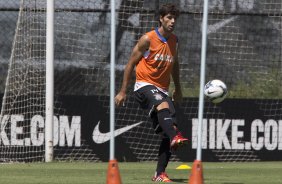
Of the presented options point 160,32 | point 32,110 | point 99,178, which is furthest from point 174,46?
point 32,110

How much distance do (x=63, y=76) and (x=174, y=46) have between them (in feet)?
20.5

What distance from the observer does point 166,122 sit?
969cm

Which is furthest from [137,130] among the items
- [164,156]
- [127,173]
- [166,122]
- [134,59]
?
[166,122]

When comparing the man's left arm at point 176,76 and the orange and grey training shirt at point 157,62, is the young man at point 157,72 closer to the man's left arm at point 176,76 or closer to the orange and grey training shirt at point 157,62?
the orange and grey training shirt at point 157,62

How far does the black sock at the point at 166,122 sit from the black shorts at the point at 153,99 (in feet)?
0.28

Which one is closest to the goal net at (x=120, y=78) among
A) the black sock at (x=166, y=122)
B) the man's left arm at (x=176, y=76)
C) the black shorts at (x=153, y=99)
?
the man's left arm at (x=176, y=76)

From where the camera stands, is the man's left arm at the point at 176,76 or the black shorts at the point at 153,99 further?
the man's left arm at the point at 176,76

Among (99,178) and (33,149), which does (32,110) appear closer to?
(33,149)

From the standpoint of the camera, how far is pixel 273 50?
17094 millimetres

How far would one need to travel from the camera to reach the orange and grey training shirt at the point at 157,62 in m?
10.0

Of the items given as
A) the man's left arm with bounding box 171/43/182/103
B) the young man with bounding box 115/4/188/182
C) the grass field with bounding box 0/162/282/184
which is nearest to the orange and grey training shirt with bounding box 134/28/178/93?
the young man with bounding box 115/4/188/182

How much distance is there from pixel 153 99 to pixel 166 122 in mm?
343

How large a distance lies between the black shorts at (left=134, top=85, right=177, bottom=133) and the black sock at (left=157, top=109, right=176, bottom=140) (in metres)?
0.09

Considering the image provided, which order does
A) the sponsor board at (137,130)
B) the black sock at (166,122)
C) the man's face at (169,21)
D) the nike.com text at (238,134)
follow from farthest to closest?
the nike.com text at (238,134) → the sponsor board at (137,130) → the man's face at (169,21) → the black sock at (166,122)
